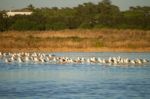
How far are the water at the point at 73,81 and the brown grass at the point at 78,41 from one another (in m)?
10.7

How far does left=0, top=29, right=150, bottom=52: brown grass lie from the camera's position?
136ft

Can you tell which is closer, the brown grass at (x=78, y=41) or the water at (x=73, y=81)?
the water at (x=73, y=81)

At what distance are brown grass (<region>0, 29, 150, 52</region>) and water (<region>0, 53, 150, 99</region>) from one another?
10.7 m

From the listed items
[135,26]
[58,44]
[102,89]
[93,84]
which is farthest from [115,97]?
[135,26]

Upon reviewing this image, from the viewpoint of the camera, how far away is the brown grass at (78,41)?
4156cm

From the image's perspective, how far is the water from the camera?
1978cm

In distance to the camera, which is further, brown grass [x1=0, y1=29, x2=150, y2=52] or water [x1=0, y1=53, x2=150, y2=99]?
brown grass [x1=0, y1=29, x2=150, y2=52]

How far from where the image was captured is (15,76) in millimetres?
25609

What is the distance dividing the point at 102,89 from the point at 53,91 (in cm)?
166

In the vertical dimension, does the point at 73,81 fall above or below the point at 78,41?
above

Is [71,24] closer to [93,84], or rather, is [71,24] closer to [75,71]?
[75,71]

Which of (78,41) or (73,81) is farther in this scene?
(78,41)

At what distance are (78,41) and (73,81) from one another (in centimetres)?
1928

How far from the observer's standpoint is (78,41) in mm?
42750
